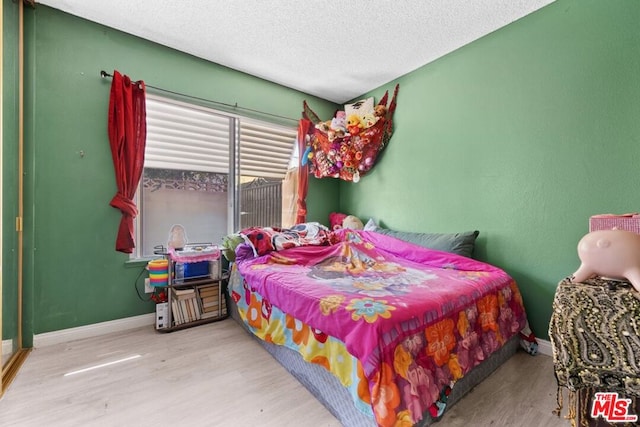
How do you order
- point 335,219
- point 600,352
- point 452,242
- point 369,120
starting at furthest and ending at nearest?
point 335,219 < point 369,120 < point 452,242 < point 600,352

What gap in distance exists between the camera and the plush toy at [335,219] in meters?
3.63

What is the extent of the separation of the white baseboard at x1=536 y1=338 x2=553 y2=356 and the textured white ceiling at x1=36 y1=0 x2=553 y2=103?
2.52 m

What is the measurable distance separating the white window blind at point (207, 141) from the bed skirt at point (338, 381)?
194 centimetres

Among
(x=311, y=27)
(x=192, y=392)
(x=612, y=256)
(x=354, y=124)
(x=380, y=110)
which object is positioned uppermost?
(x=311, y=27)

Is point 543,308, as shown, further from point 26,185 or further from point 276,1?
point 26,185

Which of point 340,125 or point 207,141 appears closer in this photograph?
point 207,141

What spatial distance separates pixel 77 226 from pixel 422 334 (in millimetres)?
2695

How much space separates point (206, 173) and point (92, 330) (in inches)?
66.5

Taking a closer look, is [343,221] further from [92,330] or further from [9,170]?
[9,170]

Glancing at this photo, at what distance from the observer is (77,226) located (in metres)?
2.24

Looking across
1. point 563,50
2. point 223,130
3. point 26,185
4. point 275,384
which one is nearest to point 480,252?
point 563,50

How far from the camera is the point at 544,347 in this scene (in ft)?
6.68
